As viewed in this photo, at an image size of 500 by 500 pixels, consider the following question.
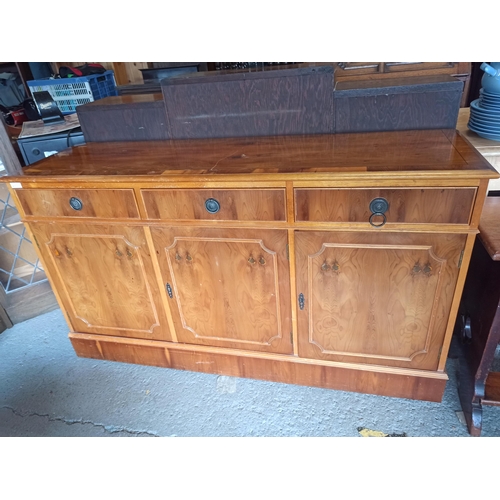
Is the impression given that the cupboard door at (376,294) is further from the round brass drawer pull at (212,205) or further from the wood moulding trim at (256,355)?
the round brass drawer pull at (212,205)

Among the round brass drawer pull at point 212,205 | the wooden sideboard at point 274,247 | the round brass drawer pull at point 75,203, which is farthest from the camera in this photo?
the round brass drawer pull at point 75,203

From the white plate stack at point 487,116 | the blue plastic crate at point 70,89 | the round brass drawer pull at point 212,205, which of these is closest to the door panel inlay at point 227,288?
the round brass drawer pull at point 212,205

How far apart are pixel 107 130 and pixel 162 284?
0.72 meters

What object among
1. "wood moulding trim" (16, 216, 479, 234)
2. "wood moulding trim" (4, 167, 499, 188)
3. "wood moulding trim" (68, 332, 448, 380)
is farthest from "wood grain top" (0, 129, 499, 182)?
"wood moulding trim" (68, 332, 448, 380)

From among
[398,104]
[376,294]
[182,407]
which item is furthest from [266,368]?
[398,104]

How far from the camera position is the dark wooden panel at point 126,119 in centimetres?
154

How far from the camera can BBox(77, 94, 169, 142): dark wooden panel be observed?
1.54m

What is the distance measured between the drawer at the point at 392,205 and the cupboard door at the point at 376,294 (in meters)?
0.06

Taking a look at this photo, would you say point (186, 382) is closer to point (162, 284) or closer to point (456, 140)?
point (162, 284)

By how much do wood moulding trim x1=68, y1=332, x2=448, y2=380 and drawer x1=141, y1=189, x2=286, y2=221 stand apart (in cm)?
57

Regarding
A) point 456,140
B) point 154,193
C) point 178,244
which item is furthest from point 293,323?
point 456,140

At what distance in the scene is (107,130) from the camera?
64.2 inches

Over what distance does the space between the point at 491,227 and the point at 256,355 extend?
922 millimetres

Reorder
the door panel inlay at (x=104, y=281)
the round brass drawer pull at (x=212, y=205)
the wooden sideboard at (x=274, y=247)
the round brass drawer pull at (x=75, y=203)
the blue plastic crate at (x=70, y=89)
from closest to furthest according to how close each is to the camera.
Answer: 1. the wooden sideboard at (x=274, y=247)
2. the round brass drawer pull at (x=212, y=205)
3. the round brass drawer pull at (x=75, y=203)
4. the door panel inlay at (x=104, y=281)
5. the blue plastic crate at (x=70, y=89)
